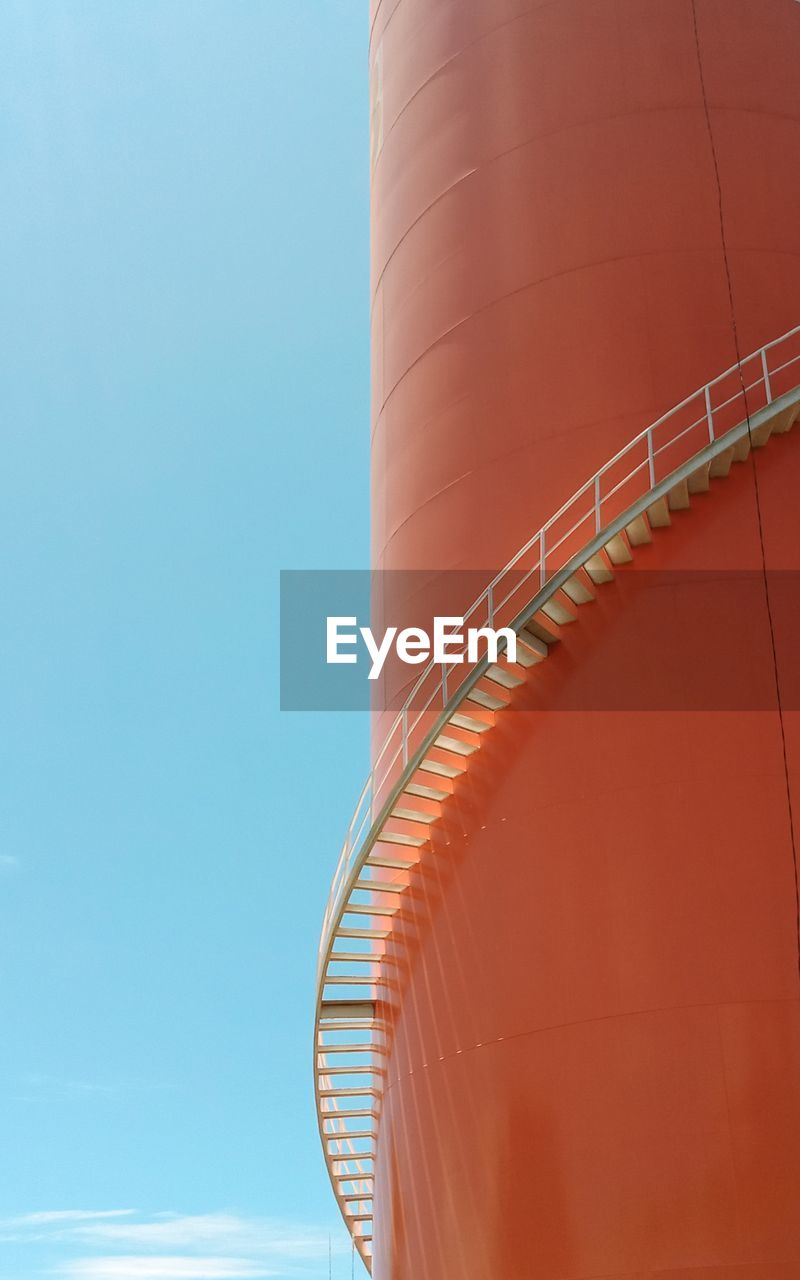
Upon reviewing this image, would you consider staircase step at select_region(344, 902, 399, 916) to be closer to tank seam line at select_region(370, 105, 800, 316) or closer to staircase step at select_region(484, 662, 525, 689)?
staircase step at select_region(484, 662, 525, 689)

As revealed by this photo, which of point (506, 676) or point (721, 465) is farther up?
point (721, 465)

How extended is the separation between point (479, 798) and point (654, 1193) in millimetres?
4217

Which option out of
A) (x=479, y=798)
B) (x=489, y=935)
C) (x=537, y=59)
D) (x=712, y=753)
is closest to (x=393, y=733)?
(x=479, y=798)

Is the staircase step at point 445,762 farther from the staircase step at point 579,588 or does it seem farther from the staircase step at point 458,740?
the staircase step at point 579,588

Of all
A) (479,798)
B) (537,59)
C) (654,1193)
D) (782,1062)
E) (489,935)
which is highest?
(537,59)

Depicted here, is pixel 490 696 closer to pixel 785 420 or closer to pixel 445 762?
pixel 445 762

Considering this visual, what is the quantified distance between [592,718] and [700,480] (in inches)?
Result: 98.8

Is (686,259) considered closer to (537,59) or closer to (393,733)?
(537,59)

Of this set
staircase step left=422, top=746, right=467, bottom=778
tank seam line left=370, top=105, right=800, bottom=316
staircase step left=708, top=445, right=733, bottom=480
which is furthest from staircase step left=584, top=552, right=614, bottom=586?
tank seam line left=370, top=105, right=800, bottom=316

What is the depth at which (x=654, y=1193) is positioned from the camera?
11.4 metres

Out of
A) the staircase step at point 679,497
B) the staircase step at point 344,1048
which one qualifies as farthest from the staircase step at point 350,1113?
the staircase step at point 679,497

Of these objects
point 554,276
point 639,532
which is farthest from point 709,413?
point 554,276

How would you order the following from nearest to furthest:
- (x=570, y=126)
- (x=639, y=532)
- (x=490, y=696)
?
(x=639, y=532) < (x=490, y=696) < (x=570, y=126)

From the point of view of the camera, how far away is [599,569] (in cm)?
1341
